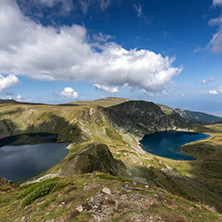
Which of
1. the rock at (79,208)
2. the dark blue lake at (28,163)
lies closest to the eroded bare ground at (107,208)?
the rock at (79,208)

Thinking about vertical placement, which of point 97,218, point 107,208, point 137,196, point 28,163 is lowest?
point 28,163

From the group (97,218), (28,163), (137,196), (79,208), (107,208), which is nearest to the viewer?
(97,218)

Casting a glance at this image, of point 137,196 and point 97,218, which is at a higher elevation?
point 97,218

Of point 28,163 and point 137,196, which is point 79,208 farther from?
point 28,163

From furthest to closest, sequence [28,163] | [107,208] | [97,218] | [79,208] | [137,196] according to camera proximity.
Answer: [28,163]
[137,196]
[107,208]
[79,208]
[97,218]

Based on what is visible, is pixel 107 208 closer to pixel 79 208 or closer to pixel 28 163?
pixel 79 208

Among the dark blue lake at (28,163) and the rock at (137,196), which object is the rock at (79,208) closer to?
the rock at (137,196)

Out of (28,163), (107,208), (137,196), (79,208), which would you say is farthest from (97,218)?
(28,163)

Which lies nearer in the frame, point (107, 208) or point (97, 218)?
point (97, 218)

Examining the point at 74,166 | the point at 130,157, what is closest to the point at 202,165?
the point at 130,157

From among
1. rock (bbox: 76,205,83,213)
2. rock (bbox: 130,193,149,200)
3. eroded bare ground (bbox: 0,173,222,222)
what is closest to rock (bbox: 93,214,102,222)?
eroded bare ground (bbox: 0,173,222,222)

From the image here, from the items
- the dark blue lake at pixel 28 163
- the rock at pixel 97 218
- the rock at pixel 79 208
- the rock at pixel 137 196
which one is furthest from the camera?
the dark blue lake at pixel 28 163

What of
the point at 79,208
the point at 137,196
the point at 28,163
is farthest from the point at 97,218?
the point at 28,163

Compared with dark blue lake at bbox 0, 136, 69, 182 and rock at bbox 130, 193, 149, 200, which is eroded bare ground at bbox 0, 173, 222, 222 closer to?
rock at bbox 130, 193, 149, 200
